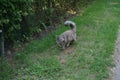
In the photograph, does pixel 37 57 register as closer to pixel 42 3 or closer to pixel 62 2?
pixel 42 3

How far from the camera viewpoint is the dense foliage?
5412mm

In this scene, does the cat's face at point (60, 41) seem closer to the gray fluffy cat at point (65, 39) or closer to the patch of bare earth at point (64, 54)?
the gray fluffy cat at point (65, 39)

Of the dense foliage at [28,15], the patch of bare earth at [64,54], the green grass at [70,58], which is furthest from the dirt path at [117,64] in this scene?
the dense foliage at [28,15]

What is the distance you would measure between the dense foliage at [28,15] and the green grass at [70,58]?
36 centimetres

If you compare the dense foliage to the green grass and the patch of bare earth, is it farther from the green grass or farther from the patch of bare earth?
the patch of bare earth

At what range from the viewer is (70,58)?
18.5 feet

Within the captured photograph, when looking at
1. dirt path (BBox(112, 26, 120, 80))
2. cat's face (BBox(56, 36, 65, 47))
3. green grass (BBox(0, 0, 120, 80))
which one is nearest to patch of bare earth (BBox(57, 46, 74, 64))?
green grass (BBox(0, 0, 120, 80))

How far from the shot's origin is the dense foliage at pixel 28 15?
5412 mm

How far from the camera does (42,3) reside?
722cm

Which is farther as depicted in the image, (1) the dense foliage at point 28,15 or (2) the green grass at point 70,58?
(1) the dense foliage at point 28,15

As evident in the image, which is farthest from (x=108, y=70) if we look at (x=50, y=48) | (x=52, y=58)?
(x=50, y=48)

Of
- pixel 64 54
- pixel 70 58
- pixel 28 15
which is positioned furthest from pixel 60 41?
pixel 28 15

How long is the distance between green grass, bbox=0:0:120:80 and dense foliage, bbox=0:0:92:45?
357mm

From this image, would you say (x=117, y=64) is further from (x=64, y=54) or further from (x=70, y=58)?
(x=64, y=54)
